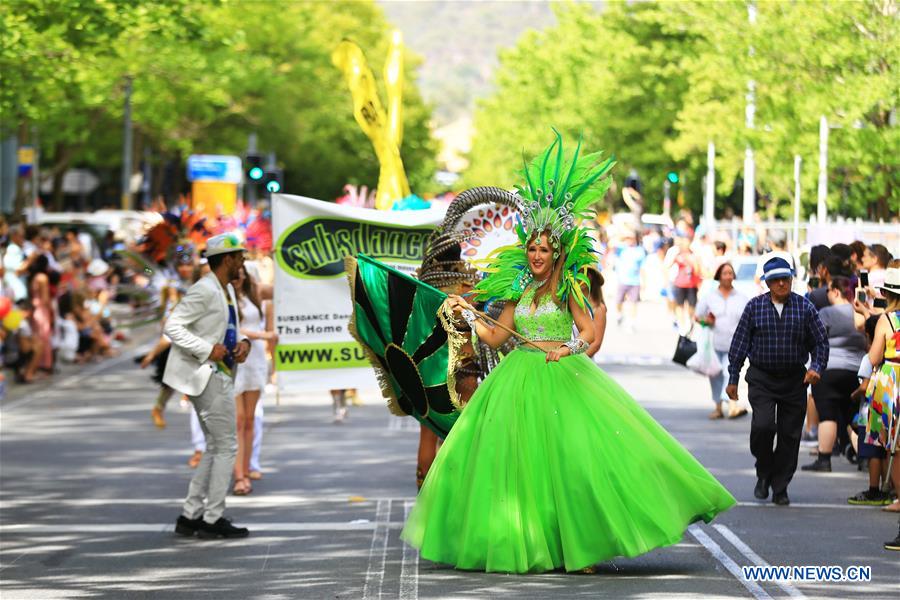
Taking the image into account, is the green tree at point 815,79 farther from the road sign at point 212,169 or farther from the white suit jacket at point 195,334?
the road sign at point 212,169

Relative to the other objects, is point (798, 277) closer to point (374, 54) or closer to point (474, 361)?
point (474, 361)

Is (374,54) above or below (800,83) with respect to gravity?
above

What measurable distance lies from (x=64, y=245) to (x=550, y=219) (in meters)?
21.7

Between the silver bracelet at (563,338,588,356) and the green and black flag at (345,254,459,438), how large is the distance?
1611mm

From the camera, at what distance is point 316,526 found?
11273 mm

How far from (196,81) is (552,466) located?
35195 millimetres

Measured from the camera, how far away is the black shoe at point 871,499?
12148 mm

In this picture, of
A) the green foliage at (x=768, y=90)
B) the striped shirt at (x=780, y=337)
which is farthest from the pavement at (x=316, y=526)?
the green foliage at (x=768, y=90)

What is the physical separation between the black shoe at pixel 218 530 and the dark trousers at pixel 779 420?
386 centimetres

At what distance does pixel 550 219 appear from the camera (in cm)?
970

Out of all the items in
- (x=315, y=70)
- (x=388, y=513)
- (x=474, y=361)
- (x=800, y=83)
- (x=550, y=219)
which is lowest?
(x=388, y=513)

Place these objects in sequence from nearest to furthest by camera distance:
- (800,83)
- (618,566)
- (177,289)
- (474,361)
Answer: (618,566), (474,361), (177,289), (800,83)

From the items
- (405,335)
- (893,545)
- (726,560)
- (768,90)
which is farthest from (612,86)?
(726,560)

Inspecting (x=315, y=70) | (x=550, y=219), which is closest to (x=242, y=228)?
(x=550, y=219)
